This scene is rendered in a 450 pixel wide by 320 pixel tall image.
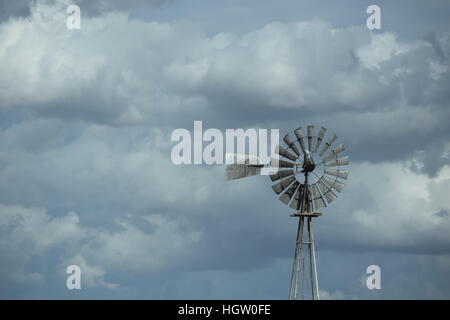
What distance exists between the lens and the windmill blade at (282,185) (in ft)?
222

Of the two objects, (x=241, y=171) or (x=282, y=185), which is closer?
(x=282, y=185)

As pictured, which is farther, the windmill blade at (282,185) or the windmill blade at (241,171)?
the windmill blade at (241,171)

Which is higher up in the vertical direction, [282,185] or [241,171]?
[241,171]

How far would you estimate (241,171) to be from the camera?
225 ft

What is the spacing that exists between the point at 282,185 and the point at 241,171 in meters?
2.72

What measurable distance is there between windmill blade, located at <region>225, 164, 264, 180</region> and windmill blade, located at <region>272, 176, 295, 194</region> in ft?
5.30

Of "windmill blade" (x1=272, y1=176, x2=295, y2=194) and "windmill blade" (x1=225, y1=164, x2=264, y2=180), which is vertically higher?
"windmill blade" (x1=225, y1=164, x2=264, y2=180)

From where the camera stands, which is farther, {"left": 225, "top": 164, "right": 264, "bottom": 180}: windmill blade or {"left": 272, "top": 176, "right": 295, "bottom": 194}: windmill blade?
{"left": 225, "top": 164, "right": 264, "bottom": 180}: windmill blade

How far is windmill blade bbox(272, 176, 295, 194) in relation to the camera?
6762 cm

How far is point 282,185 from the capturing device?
67.7 meters

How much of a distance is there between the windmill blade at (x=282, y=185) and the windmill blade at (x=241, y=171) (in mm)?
1614
